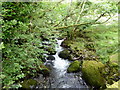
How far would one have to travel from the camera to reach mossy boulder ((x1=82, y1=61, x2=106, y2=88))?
158 inches

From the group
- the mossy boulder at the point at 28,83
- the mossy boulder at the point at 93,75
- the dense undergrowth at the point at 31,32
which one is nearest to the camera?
the dense undergrowth at the point at 31,32

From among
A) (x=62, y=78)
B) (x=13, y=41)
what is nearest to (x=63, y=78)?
(x=62, y=78)

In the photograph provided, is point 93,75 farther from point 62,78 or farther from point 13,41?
point 13,41

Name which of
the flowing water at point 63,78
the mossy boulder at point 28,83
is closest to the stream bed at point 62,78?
the flowing water at point 63,78

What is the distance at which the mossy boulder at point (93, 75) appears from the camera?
401cm

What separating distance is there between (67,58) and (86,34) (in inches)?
88.3

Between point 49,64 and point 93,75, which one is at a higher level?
point 49,64

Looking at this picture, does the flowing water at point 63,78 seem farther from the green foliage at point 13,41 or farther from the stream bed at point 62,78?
the green foliage at point 13,41

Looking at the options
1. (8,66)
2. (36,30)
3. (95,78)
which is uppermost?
(36,30)

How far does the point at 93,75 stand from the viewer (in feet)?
13.7

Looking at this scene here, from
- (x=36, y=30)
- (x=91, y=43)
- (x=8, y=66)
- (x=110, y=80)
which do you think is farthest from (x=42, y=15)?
(x=91, y=43)

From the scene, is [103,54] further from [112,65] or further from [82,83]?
[82,83]

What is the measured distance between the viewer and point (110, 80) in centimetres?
434

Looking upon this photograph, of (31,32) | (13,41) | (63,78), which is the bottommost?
(63,78)
